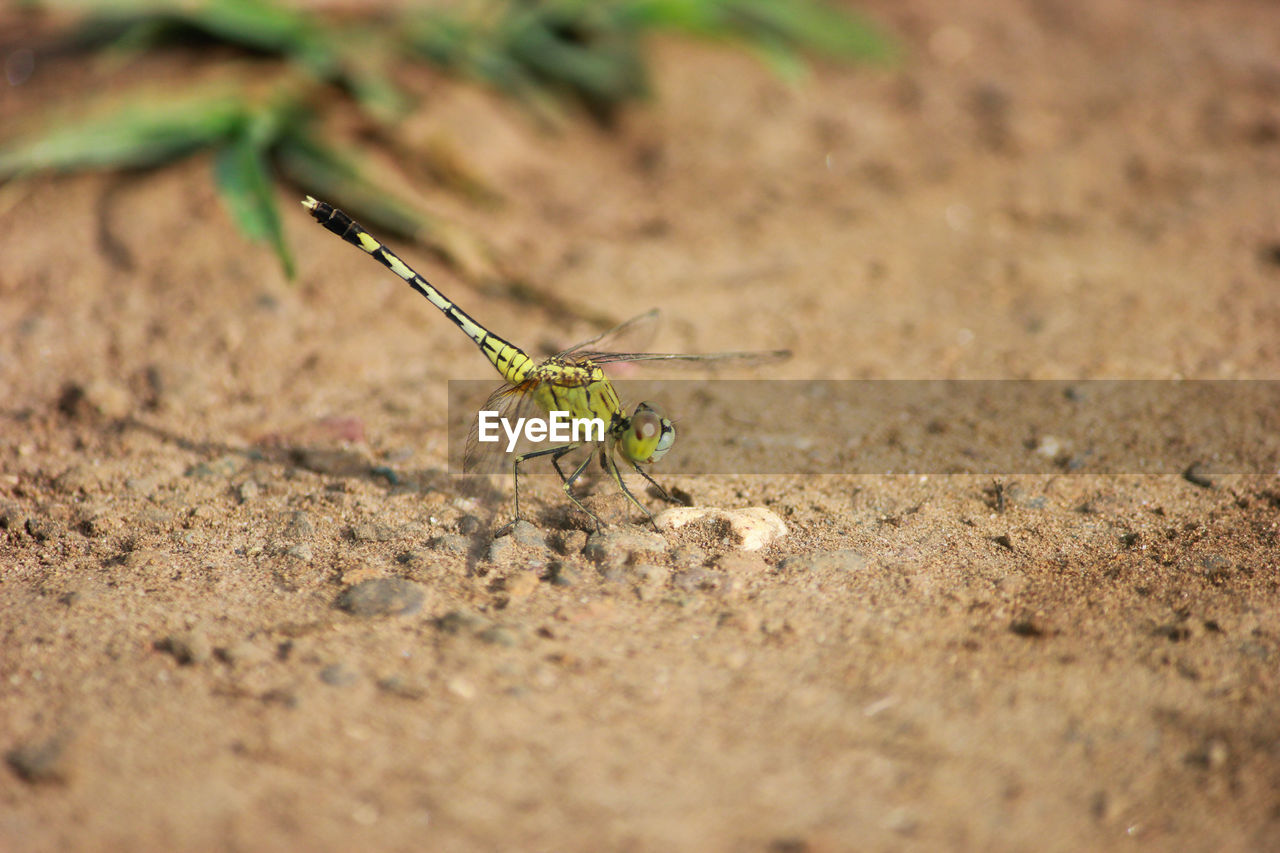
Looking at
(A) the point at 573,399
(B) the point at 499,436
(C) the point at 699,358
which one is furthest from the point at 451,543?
(C) the point at 699,358

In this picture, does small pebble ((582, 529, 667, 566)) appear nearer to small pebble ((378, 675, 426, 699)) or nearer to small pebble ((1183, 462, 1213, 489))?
small pebble ((378, 675, 426, 699))

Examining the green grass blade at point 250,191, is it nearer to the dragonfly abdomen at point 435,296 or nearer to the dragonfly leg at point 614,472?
the dragonfly abdomen at point 435,296

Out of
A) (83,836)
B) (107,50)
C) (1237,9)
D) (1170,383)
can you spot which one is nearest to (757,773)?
(83,836)

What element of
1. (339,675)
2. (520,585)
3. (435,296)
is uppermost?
(435,296)

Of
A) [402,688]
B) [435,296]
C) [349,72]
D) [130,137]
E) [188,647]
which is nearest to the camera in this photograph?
[402,688]

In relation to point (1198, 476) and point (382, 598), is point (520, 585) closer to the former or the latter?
point (382, 598)

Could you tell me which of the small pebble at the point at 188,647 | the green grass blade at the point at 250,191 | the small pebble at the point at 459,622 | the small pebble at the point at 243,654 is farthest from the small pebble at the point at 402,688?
the green grass blade at the point at 250,191

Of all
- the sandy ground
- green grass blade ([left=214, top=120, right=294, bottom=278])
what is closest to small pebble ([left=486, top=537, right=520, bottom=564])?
the sandy ground
